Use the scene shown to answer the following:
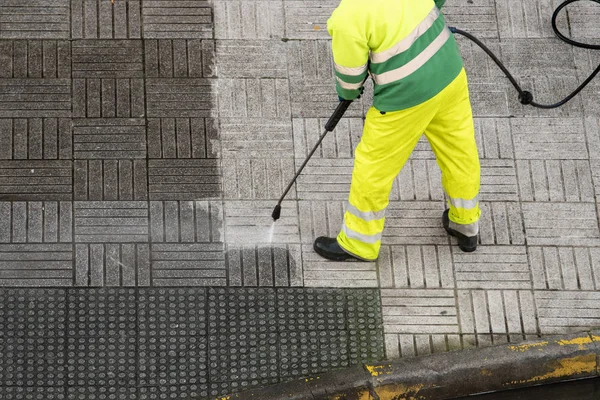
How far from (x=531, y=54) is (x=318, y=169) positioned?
1.69 m

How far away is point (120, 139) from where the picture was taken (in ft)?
18.9

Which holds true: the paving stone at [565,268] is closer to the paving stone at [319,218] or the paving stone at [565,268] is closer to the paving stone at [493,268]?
the paving stone at [493,268]

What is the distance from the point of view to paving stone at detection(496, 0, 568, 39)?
6.25 meters

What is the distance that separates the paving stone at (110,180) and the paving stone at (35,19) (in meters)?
0.96

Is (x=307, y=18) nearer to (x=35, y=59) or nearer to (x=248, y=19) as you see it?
(x=248, y=19)

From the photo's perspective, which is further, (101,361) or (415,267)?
(415,267)

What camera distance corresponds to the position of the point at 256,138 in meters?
5.82

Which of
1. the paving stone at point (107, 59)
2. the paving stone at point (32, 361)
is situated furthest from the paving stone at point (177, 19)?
the paving stone at point (32, 361)

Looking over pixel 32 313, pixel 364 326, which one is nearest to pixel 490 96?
pixel 364 326

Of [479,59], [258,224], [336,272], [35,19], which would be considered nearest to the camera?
[336,272]

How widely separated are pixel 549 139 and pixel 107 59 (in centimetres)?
289

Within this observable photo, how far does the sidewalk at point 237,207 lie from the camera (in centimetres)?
526

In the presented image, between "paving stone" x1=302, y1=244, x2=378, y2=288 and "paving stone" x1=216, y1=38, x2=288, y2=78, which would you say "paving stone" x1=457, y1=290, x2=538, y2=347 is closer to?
"paving stone" x1=302, y1=244, x2=378, y2=288

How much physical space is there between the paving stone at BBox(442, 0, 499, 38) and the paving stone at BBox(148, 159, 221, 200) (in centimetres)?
193
